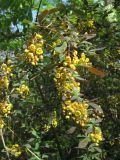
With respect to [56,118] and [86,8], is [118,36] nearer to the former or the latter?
[86,8]

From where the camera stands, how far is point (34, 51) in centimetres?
255

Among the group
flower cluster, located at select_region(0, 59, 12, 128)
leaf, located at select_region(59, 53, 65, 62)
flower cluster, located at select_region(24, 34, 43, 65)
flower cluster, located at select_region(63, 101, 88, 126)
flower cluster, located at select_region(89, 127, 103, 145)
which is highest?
flower cluster, located at select_region(24, 34, 43, 65)

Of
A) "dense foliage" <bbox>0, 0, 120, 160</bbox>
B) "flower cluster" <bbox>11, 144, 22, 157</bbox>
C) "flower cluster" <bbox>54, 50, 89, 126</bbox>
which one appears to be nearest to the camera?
"flower cluster" <bbox>54, 50, 89, 126</bbox>

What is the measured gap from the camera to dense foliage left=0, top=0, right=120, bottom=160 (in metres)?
2.55

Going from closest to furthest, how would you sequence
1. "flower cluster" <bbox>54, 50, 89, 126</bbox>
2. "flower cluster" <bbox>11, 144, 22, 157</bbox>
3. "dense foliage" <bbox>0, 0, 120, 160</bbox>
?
"flower cluster" <bbox>54, 50, 89, 126</bbox> < "dense foliage" <bbox>0, 0, 120, 160</bbox> < "flower cluster" <bbox>11, 144, 22, 157</bbox>

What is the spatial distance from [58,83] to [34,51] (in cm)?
24

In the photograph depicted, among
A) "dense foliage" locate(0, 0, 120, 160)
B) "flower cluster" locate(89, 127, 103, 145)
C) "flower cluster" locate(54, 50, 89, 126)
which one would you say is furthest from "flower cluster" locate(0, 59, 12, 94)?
"flower cluster" locate(89, 127, 103, 145)

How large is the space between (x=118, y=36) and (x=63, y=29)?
1229mm

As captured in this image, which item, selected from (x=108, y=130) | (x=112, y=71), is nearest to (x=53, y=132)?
(x=108, y=130)

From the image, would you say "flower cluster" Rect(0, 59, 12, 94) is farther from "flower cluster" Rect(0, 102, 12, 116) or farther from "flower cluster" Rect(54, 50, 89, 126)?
"flower cluster" Rect(54, 50, 89, 126)

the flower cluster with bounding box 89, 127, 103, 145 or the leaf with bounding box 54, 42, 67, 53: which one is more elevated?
the leaf with bounding box 54, 42, 67, 53

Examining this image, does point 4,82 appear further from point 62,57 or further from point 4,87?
point 62,57

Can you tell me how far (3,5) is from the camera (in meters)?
3.72

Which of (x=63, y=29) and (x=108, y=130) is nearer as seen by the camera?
(x=63, y=29)
